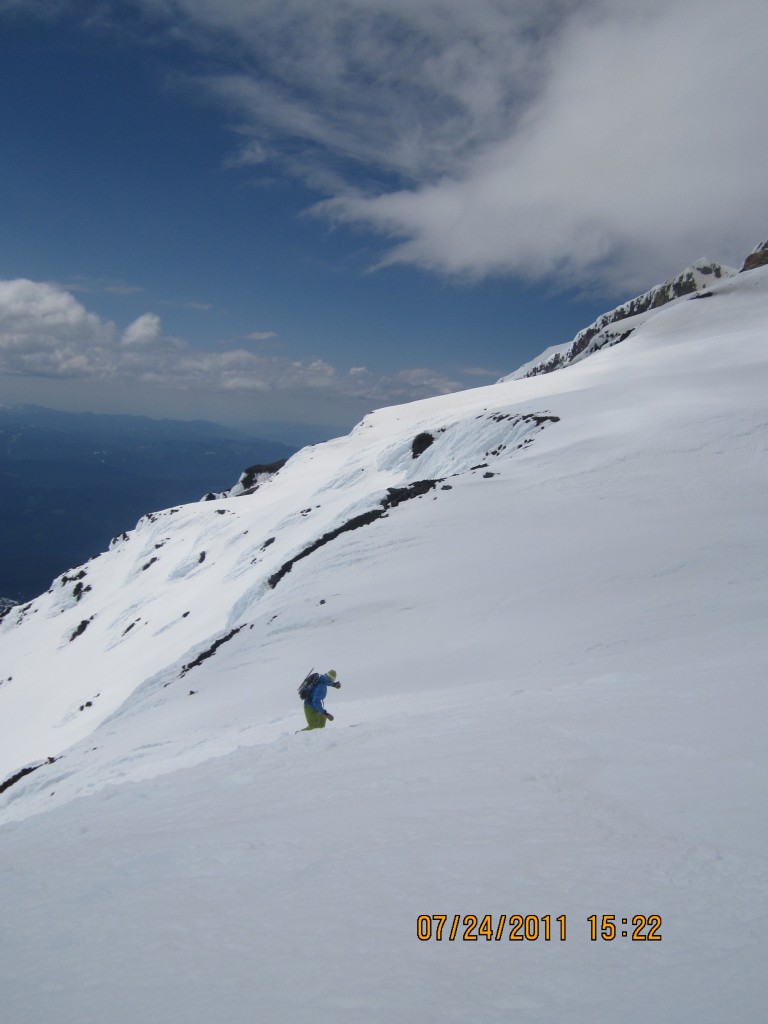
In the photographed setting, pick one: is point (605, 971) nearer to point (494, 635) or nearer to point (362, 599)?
point (494, 635)

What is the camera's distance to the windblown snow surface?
3.23 meters

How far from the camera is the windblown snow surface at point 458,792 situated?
3.23 m

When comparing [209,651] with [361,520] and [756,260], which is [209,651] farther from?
[756,260]

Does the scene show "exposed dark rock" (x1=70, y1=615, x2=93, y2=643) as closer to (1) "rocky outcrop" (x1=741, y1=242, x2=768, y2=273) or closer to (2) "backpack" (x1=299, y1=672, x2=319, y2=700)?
(2) "backpack" (x1=299, y1=672, x2=319, y2=700)

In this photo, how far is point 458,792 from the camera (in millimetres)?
5613

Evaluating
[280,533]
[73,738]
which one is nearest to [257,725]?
[73,738]

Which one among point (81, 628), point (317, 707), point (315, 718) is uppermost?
point (317, 707)

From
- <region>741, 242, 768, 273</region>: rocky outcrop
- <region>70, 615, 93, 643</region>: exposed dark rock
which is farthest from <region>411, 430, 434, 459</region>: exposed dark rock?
<region>741, 242, 768, 273</region>: rocky outcrop

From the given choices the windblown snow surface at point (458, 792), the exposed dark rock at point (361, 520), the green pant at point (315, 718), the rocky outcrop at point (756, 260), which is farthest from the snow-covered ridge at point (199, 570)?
the rocky outcrop at point (756, 260)

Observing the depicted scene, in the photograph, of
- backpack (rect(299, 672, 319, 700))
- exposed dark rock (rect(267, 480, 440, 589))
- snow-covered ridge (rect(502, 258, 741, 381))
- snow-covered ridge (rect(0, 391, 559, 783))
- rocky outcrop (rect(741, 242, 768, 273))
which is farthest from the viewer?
snow-covered ridge (rect(502, 258, 741, 381))

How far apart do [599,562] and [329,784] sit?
1186 centimetres

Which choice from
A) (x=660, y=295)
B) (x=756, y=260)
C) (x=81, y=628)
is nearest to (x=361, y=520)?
(x=81, y=628)

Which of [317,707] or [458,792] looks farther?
[317,707]

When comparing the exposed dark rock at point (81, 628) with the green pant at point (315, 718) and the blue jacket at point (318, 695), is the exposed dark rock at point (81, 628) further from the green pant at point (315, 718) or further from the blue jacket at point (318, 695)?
the blue jacket at point (318, 695)
